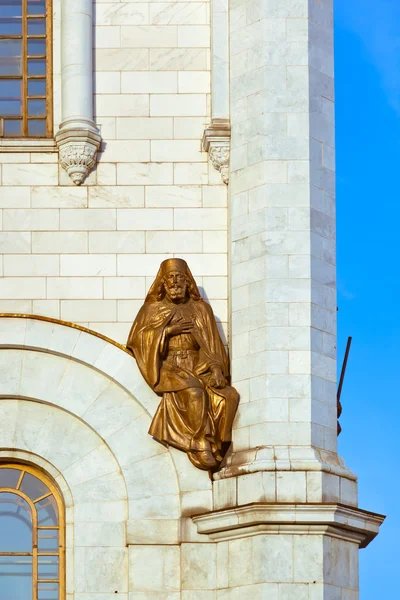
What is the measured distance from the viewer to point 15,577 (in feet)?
88.1

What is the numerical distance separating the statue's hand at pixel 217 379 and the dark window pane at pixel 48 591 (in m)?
3.36

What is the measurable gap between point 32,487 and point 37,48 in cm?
632

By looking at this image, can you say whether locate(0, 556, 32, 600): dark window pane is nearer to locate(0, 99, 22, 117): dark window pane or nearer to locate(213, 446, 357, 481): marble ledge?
locate(213, 446, 357, 481): marble ledge

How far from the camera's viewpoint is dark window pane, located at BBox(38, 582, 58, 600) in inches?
1051

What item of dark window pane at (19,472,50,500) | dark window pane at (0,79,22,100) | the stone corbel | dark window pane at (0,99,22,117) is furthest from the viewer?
dark window pane at (0,79,22,100)

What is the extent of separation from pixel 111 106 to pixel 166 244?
2.16 m

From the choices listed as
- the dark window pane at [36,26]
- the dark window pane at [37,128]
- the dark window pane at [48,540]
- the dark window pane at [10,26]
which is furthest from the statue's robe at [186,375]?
the dark window pane at [10,26]

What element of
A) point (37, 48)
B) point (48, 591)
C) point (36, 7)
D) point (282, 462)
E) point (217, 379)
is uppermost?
point (36, 7)

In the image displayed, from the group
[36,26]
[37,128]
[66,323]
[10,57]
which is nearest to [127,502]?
[66,323]

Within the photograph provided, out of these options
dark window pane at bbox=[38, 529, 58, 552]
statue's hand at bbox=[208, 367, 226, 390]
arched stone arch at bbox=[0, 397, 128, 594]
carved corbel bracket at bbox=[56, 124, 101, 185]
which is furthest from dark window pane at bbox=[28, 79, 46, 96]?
Result: dark window pane at bbox=[38, 529, 58, 552]

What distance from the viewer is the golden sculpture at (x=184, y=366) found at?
2652 cm

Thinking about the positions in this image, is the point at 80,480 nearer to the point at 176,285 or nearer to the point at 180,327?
the point at 180,327

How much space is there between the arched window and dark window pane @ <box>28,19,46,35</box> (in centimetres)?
625

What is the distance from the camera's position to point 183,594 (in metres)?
26.2
